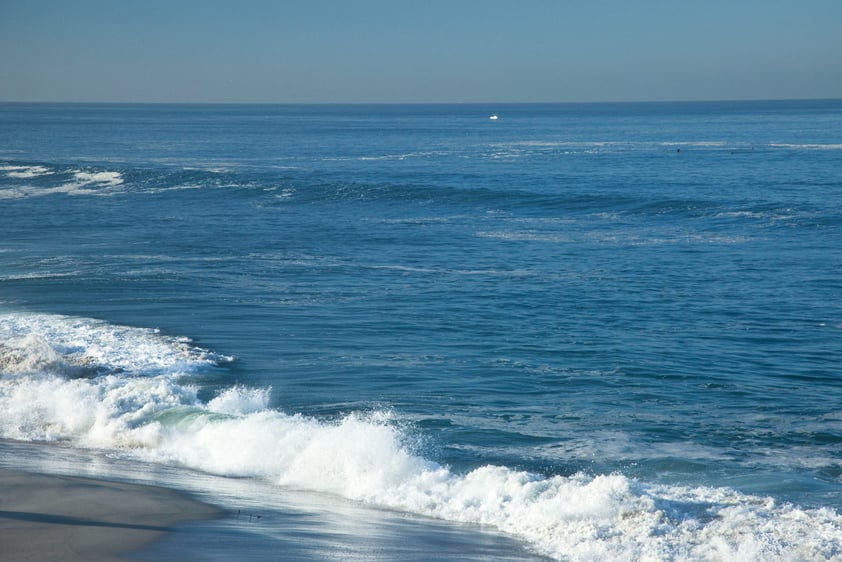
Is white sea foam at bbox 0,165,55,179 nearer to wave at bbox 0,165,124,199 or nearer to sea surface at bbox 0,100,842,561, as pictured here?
wave at bbox 0,165,124,199

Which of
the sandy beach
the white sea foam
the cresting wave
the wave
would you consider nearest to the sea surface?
the cresting wave

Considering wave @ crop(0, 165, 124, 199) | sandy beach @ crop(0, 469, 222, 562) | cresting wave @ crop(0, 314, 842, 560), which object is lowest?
cresting wave @ crop(0, 314, 842, 560)

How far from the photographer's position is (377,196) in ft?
171

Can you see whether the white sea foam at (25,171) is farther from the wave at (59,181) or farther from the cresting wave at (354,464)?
the cresting wave at (354,464)

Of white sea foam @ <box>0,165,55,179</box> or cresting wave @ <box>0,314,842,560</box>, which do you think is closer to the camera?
cresting wave @ <box>0,314,842,560</box>

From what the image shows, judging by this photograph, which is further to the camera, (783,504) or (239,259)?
(239,259)

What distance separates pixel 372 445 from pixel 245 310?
11.5 metres

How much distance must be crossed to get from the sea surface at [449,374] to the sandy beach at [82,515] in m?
0.48

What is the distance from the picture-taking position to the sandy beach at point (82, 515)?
1030 centimetres

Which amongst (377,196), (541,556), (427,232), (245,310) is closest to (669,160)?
(377,196)

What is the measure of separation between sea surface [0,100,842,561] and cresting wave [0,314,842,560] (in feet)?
0.16

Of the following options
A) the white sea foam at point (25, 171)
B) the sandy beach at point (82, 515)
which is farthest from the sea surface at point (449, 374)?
the white sea foam at point (25, 171)

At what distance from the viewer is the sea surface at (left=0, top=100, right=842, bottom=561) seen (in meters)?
12.4

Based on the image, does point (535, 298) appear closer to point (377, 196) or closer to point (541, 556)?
point (541, 556)
